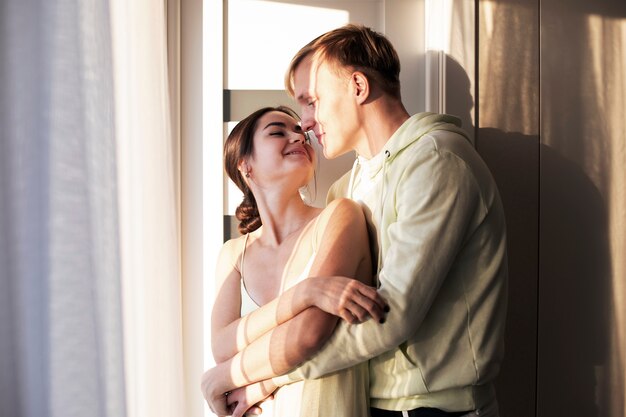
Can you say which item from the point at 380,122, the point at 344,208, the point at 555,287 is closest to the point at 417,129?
the point at 380,122

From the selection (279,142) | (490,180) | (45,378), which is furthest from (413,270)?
(45,378)

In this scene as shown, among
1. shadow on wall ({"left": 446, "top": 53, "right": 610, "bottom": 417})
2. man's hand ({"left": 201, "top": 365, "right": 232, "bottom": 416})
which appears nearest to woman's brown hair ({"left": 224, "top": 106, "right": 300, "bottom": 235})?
man's hand ({"left": 201, "top": 365, "right": 232, "bottom": 416})

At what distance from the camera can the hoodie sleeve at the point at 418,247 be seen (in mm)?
1323

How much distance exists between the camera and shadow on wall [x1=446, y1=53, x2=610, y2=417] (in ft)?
6.61

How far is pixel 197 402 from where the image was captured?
208 cm

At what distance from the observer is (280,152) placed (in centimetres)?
175

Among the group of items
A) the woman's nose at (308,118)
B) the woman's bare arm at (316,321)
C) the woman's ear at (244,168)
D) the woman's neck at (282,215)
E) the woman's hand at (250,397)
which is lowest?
the woman's hand at (250,397)

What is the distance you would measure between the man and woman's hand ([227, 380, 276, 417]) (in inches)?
3.7

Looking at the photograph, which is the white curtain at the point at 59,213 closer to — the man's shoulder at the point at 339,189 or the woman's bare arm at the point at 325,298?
the woman's bare arm at the point at 325,298

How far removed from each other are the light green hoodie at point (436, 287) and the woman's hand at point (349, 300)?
0.07 feet

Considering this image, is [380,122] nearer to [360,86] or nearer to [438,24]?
[360,86]

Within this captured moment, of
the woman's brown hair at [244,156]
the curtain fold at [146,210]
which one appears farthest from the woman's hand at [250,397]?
the woman's brown hair at [244,156]

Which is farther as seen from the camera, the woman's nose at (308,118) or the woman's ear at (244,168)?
the woman's ear at (244,168)

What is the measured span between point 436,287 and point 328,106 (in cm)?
57
